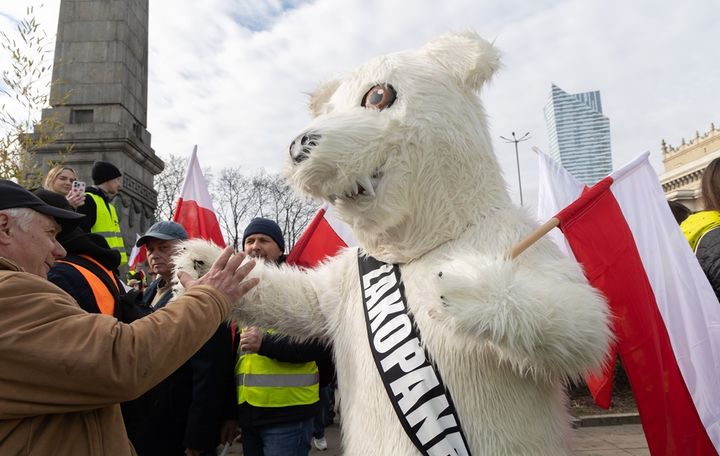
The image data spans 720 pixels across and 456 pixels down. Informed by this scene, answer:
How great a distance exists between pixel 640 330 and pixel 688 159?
75.1m

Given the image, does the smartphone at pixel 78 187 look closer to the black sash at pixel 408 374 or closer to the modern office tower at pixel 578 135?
the black sash at pixel 408 374

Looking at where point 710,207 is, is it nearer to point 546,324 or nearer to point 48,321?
point 546,324

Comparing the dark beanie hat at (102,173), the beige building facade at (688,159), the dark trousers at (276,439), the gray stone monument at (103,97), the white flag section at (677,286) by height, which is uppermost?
the beige building facade at (688,159)

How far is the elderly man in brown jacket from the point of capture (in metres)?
1.33

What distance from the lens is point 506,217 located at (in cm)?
202

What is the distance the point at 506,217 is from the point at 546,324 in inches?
23.8

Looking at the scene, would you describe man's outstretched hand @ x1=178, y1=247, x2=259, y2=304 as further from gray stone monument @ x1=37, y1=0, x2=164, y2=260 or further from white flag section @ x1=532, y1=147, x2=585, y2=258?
gray stone monument @ x1=37, y1=0, x2=164, y2=260

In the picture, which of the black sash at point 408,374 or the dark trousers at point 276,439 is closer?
the black sash at point 408,374

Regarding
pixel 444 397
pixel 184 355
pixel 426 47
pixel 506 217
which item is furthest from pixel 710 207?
pixel 184 355

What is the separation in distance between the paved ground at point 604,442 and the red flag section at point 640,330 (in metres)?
3.78

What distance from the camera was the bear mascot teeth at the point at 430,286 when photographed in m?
1.56

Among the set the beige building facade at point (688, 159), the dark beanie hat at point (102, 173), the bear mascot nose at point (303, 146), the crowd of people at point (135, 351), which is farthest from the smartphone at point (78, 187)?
the beige building facade at point (688, 159)

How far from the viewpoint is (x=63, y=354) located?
1344mm

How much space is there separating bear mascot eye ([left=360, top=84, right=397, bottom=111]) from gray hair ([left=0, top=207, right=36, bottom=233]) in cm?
134
